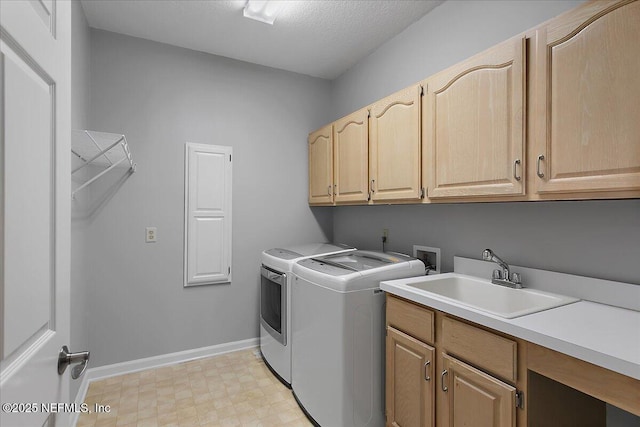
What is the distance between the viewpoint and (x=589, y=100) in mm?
1183

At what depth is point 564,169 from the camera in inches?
49.4

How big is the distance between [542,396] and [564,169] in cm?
82

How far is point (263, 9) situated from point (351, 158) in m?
1.16

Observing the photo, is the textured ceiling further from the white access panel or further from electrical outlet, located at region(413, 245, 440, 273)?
electrical outlet, located at region(413, 245, 440, 273)

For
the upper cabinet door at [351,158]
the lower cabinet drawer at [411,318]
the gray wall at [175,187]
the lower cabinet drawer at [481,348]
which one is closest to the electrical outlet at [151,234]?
the gray wall at [175,187]

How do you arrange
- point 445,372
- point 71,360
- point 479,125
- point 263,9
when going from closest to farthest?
point 71,360 < point 445,372 < point 479,125 < point 263,9

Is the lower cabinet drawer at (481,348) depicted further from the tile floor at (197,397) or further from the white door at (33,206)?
the white door at (33,206)

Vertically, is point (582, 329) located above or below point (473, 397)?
above

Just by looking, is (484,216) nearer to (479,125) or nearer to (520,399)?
(479,125)

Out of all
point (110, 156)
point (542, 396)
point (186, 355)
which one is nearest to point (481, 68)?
point (542, 396)

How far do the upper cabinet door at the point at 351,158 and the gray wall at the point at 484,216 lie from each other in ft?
1.15

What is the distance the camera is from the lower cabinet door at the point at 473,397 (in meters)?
1.17

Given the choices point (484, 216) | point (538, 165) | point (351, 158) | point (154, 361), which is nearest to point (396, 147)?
point (351, 158)

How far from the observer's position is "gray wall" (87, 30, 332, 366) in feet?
8.18
